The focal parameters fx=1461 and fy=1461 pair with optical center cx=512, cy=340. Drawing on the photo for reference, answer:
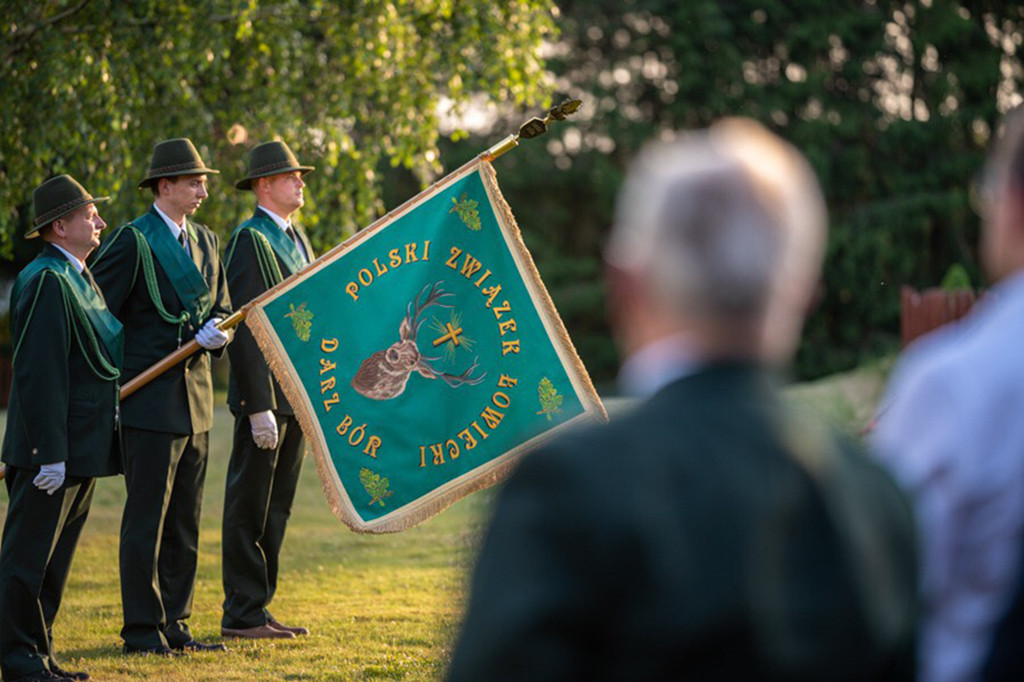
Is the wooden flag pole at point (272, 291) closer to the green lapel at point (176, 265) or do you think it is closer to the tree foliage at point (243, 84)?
the green lapel at point (176, 265)

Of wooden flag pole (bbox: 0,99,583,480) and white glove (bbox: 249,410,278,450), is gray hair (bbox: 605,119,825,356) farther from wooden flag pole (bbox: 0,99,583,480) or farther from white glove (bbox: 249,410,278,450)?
white glove (bbox: 249,410,278,450)

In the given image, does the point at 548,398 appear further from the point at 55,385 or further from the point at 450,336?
the point at 55,385

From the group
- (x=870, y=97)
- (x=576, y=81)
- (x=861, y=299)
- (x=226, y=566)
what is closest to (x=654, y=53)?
(x=576, y=81)

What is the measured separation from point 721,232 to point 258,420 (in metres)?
5.48

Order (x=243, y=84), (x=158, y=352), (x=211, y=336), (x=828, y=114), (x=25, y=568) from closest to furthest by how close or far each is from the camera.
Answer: (x=25, y=568)
(x=211, y=336)
(x=158, y=352)
(x=243, y=84)
(x=828, y=114)

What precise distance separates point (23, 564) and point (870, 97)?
29710 mm

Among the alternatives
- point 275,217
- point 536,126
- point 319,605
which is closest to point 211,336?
point 275,217

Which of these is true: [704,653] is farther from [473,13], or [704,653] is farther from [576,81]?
[576,81]

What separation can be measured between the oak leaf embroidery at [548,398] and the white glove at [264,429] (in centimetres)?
151

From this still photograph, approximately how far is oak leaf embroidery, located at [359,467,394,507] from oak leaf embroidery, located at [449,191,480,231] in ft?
3.86

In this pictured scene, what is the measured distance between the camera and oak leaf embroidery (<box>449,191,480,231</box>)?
21.3ft

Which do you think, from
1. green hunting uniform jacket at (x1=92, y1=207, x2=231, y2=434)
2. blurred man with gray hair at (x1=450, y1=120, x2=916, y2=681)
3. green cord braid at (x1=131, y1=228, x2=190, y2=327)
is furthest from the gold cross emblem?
blurred man with gray hair at (x1=450, y1=120, x2=916, y2=681)

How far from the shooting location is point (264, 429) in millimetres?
7062

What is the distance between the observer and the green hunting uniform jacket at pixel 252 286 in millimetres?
7055
